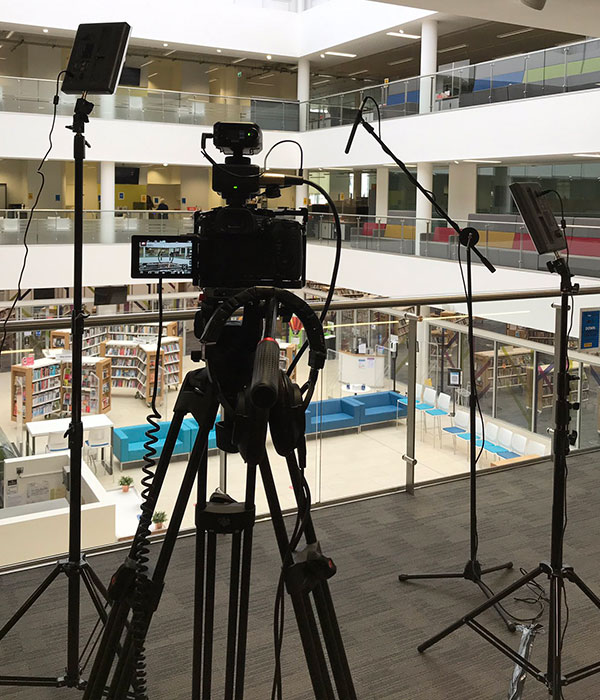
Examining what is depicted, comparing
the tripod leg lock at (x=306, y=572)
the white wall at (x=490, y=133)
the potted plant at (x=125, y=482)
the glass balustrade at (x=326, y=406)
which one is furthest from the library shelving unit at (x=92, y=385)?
the white wall at (x=490, y=133)

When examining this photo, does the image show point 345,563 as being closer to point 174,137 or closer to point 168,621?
point 168,621

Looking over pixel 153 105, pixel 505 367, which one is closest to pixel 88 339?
pixel 505 367

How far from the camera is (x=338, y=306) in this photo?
3002mm

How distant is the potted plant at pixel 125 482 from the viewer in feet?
10.2

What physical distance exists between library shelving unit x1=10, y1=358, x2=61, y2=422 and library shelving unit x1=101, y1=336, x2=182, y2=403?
19cm

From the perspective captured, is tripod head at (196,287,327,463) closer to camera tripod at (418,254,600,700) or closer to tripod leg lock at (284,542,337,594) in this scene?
tripod leg lock at (284,542,337,594)

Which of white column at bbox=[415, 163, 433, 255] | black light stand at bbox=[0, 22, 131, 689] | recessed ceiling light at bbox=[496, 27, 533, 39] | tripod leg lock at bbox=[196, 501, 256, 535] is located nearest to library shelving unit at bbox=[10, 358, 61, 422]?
black light stand at bbox=[0, 22, 131, 689]

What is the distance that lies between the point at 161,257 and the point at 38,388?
1.15m

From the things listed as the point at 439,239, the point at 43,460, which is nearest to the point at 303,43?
the point at 439,239

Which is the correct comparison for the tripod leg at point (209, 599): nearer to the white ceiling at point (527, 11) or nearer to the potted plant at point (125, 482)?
the potted plant at point (125, 482)

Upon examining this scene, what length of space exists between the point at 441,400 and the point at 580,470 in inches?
33.0

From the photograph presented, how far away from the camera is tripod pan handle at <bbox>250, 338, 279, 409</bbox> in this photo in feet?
3.09

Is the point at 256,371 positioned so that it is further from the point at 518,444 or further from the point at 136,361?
the point at 518,444

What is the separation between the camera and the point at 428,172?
15.2 m
